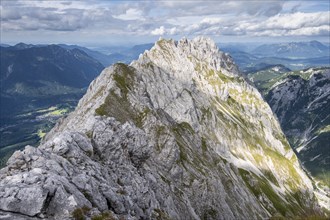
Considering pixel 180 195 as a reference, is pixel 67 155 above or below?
above

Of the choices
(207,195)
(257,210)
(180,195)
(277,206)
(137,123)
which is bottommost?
(277,206)

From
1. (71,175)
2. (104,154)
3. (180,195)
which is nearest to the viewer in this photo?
(71,175)

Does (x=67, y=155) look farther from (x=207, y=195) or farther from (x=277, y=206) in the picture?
(x=277, y=206)

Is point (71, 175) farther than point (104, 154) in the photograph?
No

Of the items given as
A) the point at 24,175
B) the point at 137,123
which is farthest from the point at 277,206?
the point at 24,175

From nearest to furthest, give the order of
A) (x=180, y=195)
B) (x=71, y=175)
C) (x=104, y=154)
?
(x=71, y=175), (x=104, y=154), (x=180, y=195)

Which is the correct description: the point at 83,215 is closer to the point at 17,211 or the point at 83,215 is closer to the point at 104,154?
the point at 17,211

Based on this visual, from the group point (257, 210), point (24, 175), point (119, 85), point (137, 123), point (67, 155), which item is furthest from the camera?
point (257, 210)

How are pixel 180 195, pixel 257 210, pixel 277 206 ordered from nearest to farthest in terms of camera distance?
1. pixel 180 195
2. pixel 257 210
3. pixel 277 206

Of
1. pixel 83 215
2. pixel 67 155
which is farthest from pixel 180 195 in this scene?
pixel 83 215
